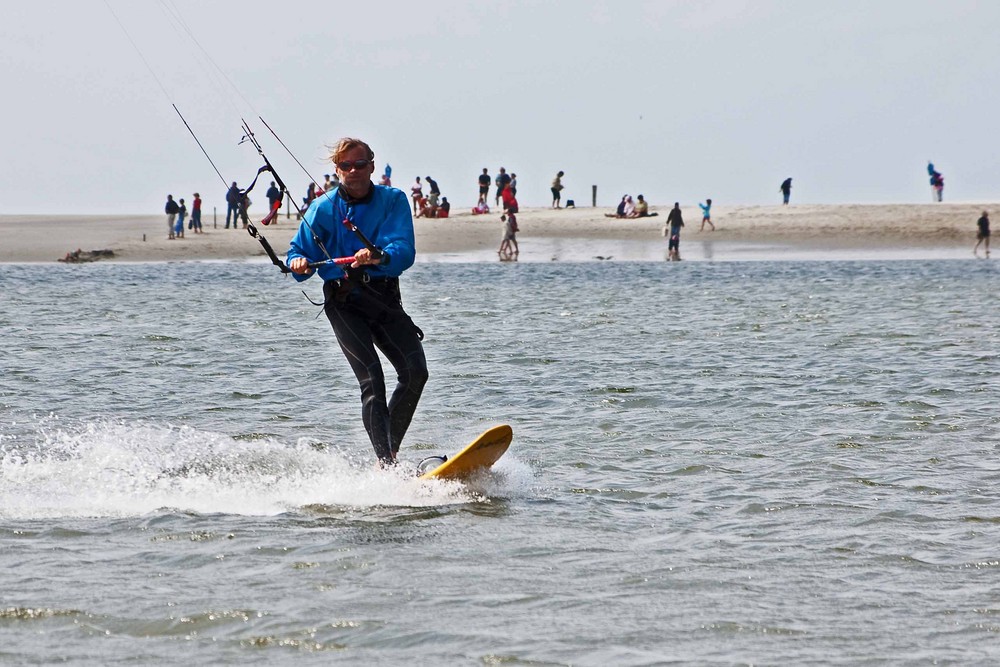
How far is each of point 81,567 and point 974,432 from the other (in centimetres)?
690

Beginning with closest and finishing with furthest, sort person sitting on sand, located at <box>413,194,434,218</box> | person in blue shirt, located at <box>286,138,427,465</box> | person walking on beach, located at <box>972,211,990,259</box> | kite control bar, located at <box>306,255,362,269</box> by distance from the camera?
kite control bar, located at <box>306,255,362,269</box>, person in blue shirt, located at <box>286,138,427,465</box>, person walking on beach, located at <box>972,211,990,259</box>, person sitting on sand, located at <box>413,194,434,218</box>

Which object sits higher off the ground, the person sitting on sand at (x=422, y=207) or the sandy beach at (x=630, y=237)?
the person sitting on sand at (x=422, y=207)

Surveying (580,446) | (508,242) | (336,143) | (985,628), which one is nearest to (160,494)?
(336,143)

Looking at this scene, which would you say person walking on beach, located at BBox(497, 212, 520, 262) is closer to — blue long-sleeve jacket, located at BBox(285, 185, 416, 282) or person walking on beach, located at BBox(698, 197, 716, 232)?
person walking on beach, located at BBox(698, 197, 716, 232)

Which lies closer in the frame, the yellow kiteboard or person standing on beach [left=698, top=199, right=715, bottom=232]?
the yellow kiteboard

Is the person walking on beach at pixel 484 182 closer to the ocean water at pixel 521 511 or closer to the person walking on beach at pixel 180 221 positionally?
the person walking on beach at pixel 180 221

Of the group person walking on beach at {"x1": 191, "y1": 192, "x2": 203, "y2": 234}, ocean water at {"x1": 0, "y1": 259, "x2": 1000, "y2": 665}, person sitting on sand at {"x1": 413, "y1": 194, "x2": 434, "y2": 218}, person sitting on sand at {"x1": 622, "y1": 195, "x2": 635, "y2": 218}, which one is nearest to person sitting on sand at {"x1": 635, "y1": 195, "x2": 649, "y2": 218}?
person sitting on sand at {"x1": 622, "y1": 195, "x2": 635, "y2": 218}

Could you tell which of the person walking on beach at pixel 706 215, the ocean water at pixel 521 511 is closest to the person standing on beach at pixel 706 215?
the person walking on beach at pixel 706 215

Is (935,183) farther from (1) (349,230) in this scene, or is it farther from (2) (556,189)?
(1) (349,230)

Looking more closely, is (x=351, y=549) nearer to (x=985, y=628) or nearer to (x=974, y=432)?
(x=985, y=628)

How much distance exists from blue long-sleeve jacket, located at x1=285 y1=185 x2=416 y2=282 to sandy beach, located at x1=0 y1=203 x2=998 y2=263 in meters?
44.8

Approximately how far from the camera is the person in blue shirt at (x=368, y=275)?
26.5 ft

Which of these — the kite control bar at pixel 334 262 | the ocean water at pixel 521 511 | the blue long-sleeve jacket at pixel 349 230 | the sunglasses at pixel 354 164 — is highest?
the sunglasses at pixel 354 164

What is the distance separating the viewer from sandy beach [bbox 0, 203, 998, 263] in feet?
182
